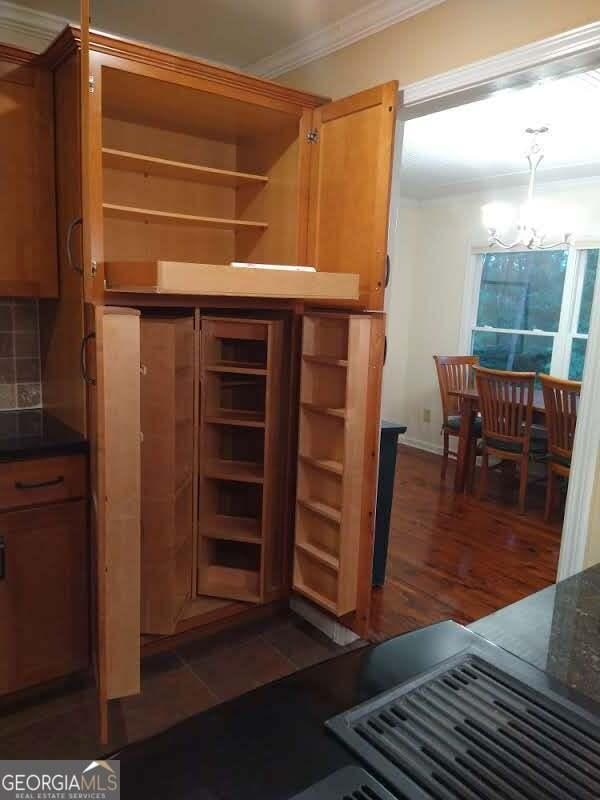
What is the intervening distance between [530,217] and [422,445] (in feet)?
8.88

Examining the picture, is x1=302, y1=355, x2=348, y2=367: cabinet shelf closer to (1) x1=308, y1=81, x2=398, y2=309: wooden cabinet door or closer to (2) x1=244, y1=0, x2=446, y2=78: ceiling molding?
(1) x1=308, y1=81, x2=398, y2=309: wooden cabinet door

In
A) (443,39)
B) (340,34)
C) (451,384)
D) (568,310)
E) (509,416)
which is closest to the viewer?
(443,39)

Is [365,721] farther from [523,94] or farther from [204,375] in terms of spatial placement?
[523,94]

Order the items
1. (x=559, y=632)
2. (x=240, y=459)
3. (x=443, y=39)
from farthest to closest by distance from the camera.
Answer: (x=240, y=459), (x=443, y=39), (x=559, y=632)

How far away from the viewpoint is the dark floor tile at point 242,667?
7.45 ft

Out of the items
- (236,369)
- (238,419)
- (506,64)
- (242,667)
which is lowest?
(242,667)

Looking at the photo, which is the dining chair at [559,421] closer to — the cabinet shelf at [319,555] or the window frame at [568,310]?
the window frame at [568,310]

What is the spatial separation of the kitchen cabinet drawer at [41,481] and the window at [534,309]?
4172 mm

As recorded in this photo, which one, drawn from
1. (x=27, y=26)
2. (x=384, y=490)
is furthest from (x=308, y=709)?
(x=27, y=26)

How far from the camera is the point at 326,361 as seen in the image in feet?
7.73

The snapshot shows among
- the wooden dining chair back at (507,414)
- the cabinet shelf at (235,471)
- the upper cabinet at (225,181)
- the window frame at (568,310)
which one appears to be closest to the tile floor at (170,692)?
the cabinet shelf at (235,471)

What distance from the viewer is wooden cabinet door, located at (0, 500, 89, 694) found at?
1970 mm
